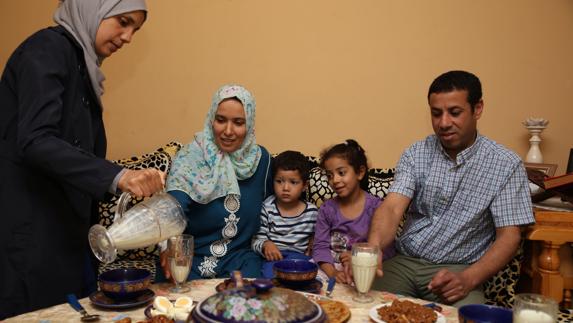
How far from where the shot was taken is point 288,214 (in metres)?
2.49

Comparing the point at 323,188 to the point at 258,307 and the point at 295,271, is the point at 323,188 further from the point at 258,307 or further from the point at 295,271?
the point at 258,307

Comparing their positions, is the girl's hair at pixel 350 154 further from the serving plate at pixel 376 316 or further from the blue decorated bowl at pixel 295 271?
the serving plate at pixel 376 316

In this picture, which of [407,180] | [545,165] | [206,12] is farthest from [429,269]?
[206,12]

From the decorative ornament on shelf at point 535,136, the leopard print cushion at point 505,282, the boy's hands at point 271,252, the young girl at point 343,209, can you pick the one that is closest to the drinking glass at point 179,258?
the boy's hands at point 271,252

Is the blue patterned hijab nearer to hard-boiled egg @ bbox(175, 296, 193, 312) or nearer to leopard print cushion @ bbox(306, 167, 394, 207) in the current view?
leopard print cushion @ bbox(306, 167, 394, 207)

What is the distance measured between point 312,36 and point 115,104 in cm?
136

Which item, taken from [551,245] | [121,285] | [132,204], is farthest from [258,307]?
[132,204]

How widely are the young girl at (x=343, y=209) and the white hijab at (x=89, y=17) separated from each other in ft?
3.97

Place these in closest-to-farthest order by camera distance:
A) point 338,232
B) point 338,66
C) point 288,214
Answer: point 338,232, point 288,214, point 338,66

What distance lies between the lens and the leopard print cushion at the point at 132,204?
8.47ft

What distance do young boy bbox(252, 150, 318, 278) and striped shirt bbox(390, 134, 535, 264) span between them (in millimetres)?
473

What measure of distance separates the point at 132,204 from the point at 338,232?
112 centimetres

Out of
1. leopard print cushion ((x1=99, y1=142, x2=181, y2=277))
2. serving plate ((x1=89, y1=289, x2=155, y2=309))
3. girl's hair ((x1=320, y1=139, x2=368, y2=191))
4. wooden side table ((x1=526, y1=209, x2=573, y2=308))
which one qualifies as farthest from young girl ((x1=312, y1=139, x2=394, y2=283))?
serving plate ((x1=89, y1=289, x2=155, y2=309))

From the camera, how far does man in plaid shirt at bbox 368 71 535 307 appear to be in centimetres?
201
